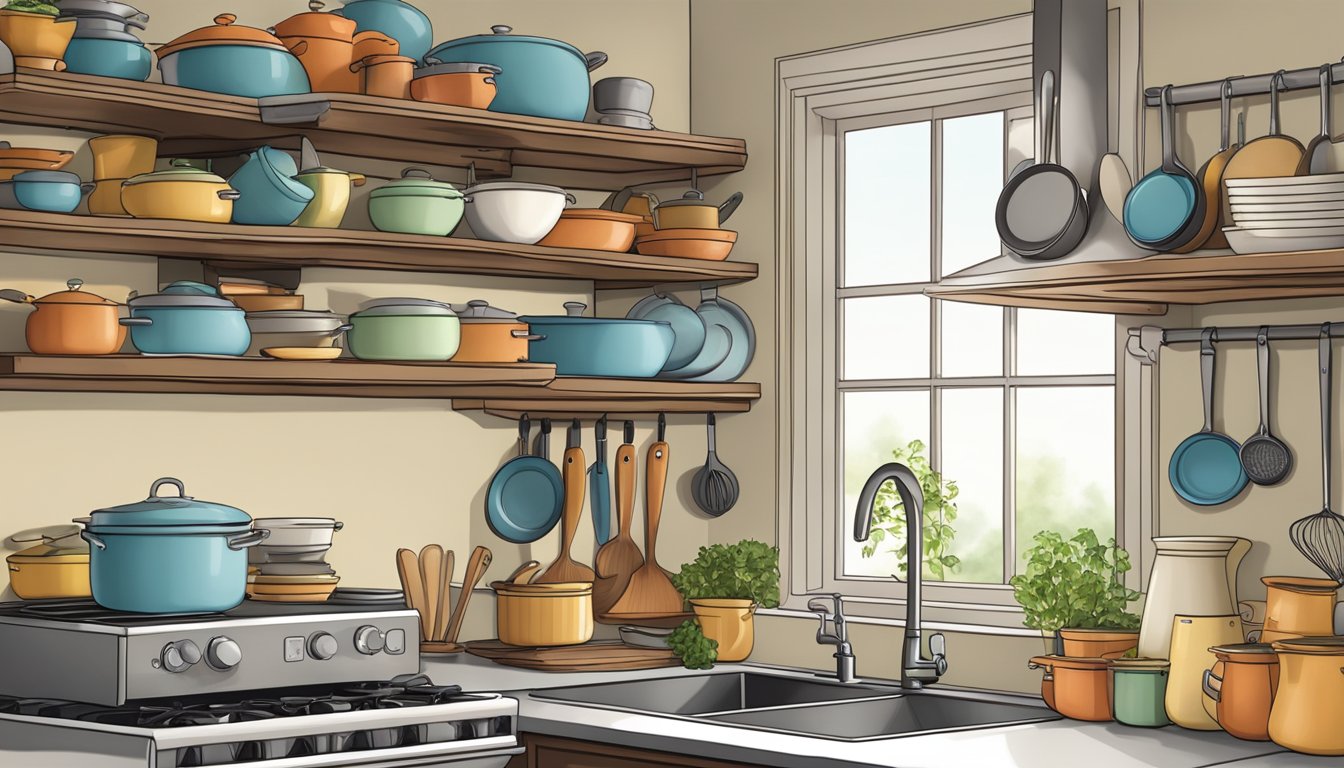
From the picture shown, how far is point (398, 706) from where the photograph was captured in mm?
2623

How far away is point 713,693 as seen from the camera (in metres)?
3.42

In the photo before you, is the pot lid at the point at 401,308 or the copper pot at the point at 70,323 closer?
the copper pot at the point at 70,323

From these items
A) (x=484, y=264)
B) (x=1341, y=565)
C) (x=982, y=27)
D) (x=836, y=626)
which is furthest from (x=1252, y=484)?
(x=484, y=264)

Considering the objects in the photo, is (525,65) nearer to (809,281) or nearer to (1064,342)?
(809,281)

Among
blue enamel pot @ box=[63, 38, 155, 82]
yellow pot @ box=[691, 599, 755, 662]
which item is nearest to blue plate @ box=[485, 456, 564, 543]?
yellow pot @ box=[691, 599, 755, 662]

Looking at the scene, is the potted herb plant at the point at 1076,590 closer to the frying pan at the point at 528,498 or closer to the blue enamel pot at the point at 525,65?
the frying pan at the point at 528,498

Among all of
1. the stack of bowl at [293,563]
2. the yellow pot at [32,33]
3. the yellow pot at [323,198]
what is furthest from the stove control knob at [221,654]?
the yellow pot at [32,33]

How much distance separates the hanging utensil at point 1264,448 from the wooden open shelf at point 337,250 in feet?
3.94

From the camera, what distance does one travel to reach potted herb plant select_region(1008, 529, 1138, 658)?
291cm

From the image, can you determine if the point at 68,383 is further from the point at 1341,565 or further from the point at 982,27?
the point at 1341,565

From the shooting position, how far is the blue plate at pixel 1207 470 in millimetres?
2889

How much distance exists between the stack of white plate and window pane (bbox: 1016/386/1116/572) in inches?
300

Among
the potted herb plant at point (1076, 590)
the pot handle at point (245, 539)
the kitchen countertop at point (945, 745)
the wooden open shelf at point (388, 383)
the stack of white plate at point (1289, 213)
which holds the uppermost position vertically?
the stack of white plate at point (1289, 213)

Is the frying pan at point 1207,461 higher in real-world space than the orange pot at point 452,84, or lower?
lower
